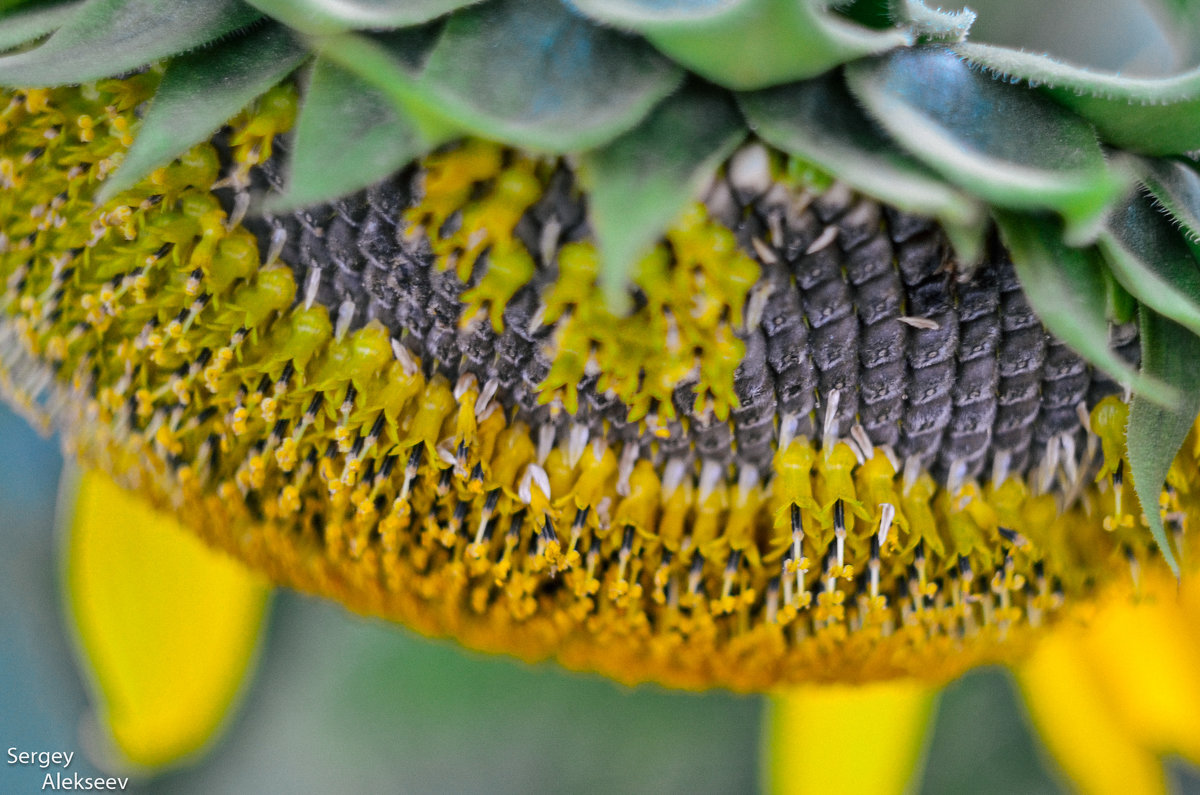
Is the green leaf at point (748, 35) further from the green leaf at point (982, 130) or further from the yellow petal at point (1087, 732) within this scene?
the yellow petal at point (1087, 732)

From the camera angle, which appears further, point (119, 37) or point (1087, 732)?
point (1087, 732)

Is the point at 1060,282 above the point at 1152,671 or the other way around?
above

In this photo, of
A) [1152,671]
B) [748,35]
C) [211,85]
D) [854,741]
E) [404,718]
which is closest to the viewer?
[748,35]

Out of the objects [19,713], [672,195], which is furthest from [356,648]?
[672,195]

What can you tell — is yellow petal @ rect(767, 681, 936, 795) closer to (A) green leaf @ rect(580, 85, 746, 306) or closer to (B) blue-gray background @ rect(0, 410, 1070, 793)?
(B) blue-gray background @ rect(0, 410, 1070, 793)

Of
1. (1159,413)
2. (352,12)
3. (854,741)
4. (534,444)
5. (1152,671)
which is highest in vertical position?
(352,12)

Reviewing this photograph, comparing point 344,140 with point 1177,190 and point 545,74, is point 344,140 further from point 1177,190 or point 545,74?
point 1177,190

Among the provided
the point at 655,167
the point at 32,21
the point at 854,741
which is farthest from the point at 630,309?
the point at 854,741
